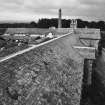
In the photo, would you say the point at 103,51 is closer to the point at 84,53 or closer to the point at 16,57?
the point at 84,53

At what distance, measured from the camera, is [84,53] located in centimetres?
1284

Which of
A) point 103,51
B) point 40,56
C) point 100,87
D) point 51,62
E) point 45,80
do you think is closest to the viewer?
point 45,80

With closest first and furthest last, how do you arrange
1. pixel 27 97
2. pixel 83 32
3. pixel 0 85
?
pixel 0 85 → pixel 27 97 → pixel 83 32

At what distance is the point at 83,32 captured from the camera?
26.4m

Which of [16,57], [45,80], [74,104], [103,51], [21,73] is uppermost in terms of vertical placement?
[16,57]

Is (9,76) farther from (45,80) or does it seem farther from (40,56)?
(40,56)

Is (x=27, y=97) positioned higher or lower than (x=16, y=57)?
lower

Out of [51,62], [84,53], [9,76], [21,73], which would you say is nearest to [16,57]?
[21,73]

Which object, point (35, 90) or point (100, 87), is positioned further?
point (100, 87)

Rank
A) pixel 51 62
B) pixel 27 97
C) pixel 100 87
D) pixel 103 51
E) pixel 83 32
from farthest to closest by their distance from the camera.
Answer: pixel 103 51
pixel 83 32
pixel 100 87
pixel 51 62
pixel 27 97

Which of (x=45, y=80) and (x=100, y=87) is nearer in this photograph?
(x=45, y=80)

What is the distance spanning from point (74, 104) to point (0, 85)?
9.52ft

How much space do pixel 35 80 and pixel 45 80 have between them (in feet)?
1.76

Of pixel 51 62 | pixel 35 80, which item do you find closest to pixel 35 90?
pixel 35 80
